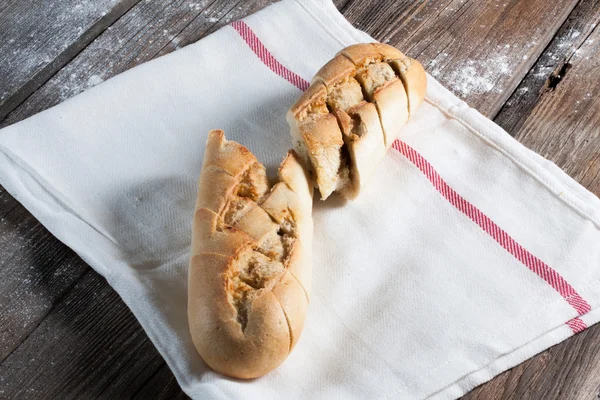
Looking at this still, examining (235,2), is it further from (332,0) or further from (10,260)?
(10,260)

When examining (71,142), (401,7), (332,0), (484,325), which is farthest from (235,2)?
(484,325)

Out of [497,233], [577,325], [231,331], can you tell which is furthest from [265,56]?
[577,325]

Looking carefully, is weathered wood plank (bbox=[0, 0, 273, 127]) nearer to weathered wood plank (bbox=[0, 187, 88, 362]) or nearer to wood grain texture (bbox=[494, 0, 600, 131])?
weathered wood plank (bbox=[0, 187, 88, 362])

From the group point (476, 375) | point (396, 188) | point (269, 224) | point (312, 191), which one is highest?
point (269, 224)

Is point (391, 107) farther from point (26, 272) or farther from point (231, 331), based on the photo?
point (26, 272)

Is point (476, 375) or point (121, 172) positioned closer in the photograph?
point (476, 375)

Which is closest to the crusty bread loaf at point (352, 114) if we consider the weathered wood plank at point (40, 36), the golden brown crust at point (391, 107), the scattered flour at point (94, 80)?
the golden brown crust at point (391, 107)
